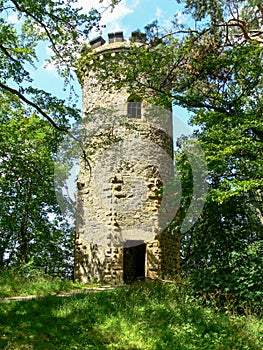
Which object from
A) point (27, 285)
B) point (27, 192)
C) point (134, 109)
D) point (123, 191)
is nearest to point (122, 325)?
point (27, 285)

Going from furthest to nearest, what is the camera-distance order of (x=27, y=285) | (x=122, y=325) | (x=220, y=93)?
(x=220, y=93)
(x=27, y=285)
(x=122, y=325)

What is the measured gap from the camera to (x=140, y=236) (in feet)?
35.0

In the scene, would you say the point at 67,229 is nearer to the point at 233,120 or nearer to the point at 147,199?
the point at 147,199

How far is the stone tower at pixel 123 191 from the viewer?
10586 mm

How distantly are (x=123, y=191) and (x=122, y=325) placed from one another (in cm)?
633

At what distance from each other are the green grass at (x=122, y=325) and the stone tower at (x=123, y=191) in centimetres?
413

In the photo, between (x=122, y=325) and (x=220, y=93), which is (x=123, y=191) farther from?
(x=122, y=325)

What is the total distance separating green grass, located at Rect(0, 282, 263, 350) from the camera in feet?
14.4

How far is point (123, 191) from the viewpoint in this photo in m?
11.0

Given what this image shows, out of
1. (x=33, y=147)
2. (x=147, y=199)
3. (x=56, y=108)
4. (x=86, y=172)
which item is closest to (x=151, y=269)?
(x=147, y=199)

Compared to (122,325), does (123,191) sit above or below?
above

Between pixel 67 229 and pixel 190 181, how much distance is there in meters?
7.70

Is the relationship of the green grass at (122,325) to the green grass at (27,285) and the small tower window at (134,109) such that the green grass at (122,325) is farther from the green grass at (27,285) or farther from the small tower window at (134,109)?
the small tower window at (134,109)

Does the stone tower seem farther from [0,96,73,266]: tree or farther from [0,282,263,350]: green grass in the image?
[0,282,263,350]: green grass
